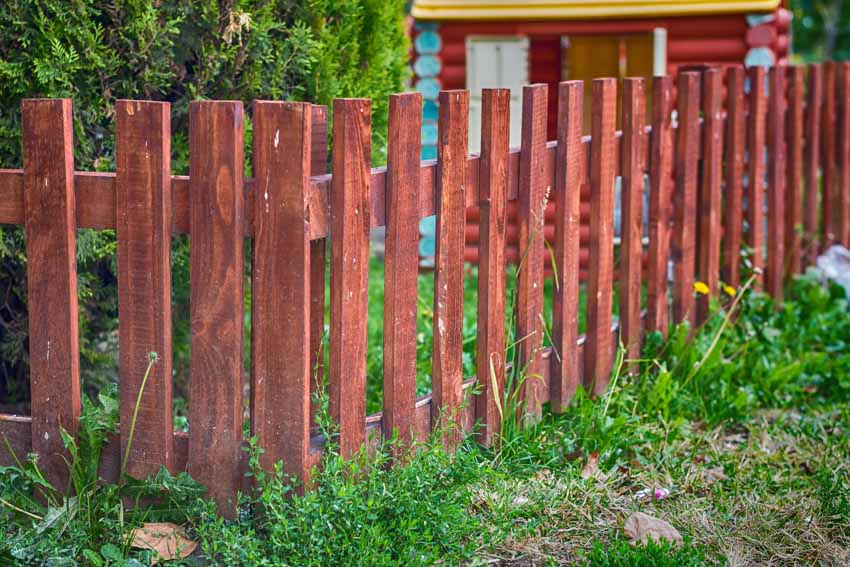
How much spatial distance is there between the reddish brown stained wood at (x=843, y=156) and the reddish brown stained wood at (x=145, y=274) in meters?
5.53

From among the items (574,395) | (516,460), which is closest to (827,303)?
(574,395)

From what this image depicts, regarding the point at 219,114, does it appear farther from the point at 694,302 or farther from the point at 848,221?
the point at 848,221

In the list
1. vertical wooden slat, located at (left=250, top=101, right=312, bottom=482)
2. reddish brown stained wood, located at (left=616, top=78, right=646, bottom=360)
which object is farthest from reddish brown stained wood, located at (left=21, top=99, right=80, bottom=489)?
reddish brown stained wood, located at (left=616, top=78, right=646, bottom=360)

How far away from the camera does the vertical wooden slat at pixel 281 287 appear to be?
3.20m

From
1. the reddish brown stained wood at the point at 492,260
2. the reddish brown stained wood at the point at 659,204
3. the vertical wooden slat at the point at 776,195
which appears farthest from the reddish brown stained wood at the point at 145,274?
the vertical wooden slat at the point at 776,195

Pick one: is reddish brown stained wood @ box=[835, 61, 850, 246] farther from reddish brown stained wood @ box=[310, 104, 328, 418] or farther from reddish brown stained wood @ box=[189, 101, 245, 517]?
reddish brown stained wood @ box=[189, 101, 245, 517]

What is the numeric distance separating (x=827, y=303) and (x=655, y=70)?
114 inches

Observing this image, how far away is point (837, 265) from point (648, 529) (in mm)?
4175

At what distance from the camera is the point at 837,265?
724cm

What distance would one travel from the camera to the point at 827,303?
22.0ft

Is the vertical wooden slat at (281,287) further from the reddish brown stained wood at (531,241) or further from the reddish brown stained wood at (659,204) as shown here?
the reddish brown stained wood at (659,204)

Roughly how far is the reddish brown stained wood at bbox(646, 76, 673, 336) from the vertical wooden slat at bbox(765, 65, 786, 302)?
4.82 feet

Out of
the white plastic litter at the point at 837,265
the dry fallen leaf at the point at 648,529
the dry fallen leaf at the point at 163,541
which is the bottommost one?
the dry fallen leaf at the point at 648,529

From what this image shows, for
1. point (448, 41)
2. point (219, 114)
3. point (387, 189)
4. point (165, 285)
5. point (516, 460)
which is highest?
point (448, 41)
